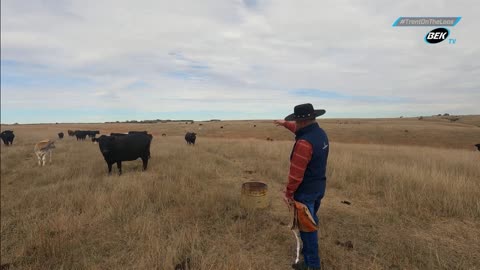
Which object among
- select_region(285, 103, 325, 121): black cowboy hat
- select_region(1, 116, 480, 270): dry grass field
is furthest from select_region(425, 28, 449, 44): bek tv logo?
select_region(285, 103, 325, 121): black cowboy hat

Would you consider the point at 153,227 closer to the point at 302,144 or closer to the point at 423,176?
the point at 302,144

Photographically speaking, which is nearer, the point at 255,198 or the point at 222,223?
the point at 222,223

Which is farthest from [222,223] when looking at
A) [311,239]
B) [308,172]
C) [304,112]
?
[304,112]

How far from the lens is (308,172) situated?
12.3 ft

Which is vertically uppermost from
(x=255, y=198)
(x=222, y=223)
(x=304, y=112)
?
(x=304, y=112)

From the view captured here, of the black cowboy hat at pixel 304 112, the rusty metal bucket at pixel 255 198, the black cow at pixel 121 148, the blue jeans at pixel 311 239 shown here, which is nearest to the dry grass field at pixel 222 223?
the rusty metal bucket at pixel 255 198

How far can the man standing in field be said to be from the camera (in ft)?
11.7

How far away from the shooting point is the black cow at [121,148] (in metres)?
10.2

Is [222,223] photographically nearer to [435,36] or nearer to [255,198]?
[255,198]

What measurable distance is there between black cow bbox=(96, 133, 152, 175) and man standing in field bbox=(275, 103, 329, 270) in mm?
8816

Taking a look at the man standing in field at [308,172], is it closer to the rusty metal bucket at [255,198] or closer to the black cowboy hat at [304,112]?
the black cowboy hat at [304,112]

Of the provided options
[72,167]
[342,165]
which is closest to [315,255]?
[342,165]

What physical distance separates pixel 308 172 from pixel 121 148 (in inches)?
360

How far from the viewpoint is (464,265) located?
3.99 m
